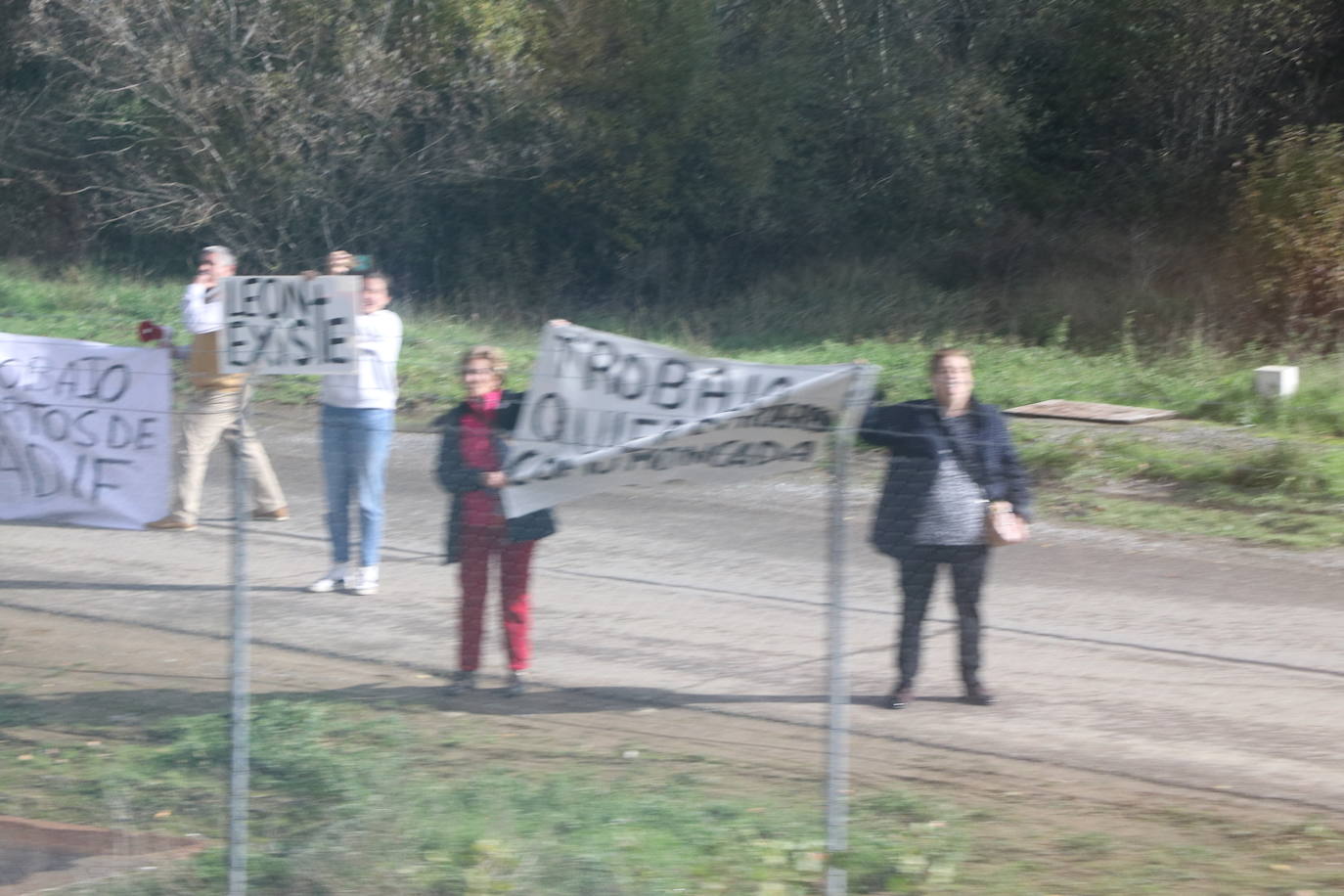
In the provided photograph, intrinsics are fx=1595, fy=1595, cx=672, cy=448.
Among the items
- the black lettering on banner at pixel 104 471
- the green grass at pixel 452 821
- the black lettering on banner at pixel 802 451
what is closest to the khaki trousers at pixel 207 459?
the black lettering on banner at pixel 104 471

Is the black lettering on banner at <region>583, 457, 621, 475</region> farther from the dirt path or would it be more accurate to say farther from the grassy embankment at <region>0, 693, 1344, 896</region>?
the grassy embankment at <region>0, 693, 1344, 896</region>

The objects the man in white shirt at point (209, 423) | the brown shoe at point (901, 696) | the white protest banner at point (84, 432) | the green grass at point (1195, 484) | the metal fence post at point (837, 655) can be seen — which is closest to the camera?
the metal fence post at point (837, 655)

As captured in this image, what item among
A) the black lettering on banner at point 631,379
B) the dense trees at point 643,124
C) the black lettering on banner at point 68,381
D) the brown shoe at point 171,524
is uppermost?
the dense trees at point 643,124

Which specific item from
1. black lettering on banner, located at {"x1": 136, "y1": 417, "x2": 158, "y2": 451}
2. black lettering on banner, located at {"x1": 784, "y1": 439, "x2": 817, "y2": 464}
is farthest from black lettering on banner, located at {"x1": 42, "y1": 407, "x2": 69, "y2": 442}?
black lettering on banner, located at {"x1": 784, "y1": 439, "x2": 817, "y2": 464}

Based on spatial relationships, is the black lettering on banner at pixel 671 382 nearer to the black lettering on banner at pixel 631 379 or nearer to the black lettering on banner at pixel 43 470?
the black lettering on banner at pixel 631 379

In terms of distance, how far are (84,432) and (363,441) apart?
5.05ft

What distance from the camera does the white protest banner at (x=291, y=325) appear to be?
18.2 ft

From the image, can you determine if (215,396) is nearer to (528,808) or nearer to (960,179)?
(528,808)

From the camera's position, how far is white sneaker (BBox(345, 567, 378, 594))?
6.39 m

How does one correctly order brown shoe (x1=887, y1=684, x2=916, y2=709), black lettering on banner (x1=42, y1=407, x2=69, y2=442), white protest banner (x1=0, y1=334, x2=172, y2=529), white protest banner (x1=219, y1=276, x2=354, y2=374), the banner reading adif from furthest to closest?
brown shoe (x1=887, y1=684, x2=916, y2=709), black lettering on banner (x1=42, y1=407, x2=69, y2=442), white protest banner (x1=0, y1=334, x2=172, y2=529), white protest banner (x1=219, y1=276, x2=354, y2=374), the banner reading adif

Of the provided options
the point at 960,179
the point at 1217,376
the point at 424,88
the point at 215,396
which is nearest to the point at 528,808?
the point at 215,396

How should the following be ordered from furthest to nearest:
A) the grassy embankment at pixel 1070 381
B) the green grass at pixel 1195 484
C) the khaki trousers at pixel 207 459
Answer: the grassy embankment at pixel 1070 381 < the green grass at pixel 1195 484 < the khaki trousers at pixel 207 459

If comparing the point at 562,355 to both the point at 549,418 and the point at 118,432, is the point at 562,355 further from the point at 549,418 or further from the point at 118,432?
the point at 118,432

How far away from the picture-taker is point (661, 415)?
15.9ft
